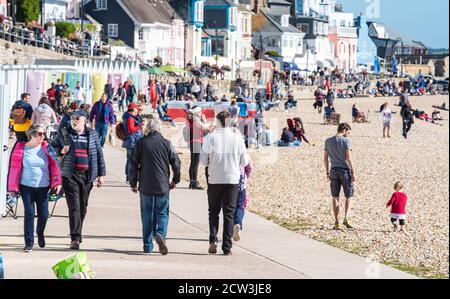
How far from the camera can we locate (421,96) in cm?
10562

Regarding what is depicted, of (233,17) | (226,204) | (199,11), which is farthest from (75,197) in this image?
(233,17)

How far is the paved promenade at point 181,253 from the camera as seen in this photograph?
468 inches

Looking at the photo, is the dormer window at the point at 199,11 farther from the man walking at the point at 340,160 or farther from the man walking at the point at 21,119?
the man walking at the point at 340,160

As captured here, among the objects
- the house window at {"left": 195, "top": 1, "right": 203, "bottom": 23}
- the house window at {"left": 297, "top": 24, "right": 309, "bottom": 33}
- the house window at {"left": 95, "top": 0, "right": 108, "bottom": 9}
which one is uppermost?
the house window at {"left": 297, "top": 24, "right": 309, "bottom": 33}

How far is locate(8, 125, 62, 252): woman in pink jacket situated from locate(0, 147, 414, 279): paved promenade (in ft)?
1.61

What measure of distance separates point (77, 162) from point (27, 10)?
164 ft

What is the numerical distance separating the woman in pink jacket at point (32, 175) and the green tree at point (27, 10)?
163 ft

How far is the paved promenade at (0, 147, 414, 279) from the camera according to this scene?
11898mm

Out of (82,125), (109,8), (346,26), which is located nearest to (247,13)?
(346,26)

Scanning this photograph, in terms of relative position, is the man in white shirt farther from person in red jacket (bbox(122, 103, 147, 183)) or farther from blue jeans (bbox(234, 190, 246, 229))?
blue jeans (bbox(234, 190, 246, 229))

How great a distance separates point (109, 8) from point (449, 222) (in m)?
68.1

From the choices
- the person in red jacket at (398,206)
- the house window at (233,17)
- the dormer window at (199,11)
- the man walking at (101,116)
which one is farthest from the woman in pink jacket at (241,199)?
the house window at (233,17)

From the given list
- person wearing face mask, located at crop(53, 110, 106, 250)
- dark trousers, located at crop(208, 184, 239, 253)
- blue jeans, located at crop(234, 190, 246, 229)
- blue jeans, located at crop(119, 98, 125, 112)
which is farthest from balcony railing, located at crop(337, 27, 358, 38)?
person wearing face mask, located at crop(53, 110, 106, 250)

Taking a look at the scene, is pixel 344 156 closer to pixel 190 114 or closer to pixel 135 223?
pixel 135 223
